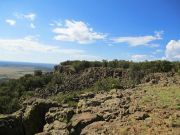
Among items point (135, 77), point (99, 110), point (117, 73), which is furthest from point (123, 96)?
point (117, 73)

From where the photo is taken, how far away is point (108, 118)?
17.7 m

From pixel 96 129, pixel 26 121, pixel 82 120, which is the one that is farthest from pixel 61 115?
pixel 26 121

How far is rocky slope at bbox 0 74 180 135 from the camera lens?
15.6 metres

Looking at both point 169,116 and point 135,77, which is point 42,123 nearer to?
point 169,116

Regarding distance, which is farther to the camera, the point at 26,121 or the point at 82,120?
the point at 26,121

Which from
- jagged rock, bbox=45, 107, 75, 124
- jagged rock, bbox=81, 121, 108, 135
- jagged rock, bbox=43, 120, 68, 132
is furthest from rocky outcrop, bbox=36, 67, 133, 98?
jagged rock, bbox=81, 121, 108, 135

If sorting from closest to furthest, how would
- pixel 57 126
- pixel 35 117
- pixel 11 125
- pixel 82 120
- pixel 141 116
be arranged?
pixel 141 116
pixel 57 126
pixel 82 120
pixel 11 125
pixel 35 117

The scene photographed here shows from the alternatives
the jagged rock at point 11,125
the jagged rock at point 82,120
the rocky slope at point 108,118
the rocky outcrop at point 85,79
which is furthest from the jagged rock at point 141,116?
the rocky outcrop at point 85,79

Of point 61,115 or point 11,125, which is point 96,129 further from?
point 11,125

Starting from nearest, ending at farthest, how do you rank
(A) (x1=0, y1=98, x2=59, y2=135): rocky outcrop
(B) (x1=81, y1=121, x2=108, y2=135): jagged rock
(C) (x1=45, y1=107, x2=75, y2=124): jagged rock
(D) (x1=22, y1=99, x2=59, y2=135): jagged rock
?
(B) (x1=81, y1=121, x2=108, y2=135): jagged rock
(C) (x1=45, y1=107, x2=75, y2=124): jagged rock
(A) (x1=0, y1=98, x2=59, y2=135): rocky outcrop
(D) (x1=22, y1=99, x2=59, y2=135): jagged rock

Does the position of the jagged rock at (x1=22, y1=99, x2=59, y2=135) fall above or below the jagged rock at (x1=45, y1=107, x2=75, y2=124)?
below

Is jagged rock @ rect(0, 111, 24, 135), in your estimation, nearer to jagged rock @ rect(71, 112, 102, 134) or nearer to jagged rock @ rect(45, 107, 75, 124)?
jagged rock @ rect(45, 107, 75, 124)

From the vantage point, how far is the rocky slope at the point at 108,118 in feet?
51.3

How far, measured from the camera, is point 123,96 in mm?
24047
